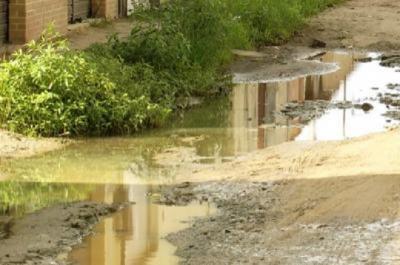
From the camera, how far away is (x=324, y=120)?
1498 centimetres

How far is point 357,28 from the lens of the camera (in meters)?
25.2

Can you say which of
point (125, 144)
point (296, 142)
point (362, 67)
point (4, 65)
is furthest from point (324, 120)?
point (362, 67)

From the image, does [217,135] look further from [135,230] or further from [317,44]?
[317,44]

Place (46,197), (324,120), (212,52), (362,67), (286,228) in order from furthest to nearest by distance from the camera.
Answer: (362,67) < (212,52) < (324,120) < (46,197) < (286,228)

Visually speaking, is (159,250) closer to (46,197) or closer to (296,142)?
(46,197)

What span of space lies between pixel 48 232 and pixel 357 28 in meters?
17.0

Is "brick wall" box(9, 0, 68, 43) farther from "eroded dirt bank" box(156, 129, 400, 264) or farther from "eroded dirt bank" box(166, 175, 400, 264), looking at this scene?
"eroded dirt bank" box(166, 175, 400, 264)

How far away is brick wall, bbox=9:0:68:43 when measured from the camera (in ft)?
57.4

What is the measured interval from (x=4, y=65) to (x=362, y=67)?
8378mm

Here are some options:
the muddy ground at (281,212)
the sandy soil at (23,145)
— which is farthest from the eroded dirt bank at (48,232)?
the sandy soil at (23,145)

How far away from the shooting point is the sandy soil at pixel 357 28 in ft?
75.6

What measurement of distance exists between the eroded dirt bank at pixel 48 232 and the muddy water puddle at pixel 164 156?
14cm

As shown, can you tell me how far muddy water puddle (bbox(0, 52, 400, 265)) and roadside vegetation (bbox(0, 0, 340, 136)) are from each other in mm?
286

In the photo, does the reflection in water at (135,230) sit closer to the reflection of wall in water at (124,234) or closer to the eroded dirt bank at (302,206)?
the reflection of wall in water at (124,234)
